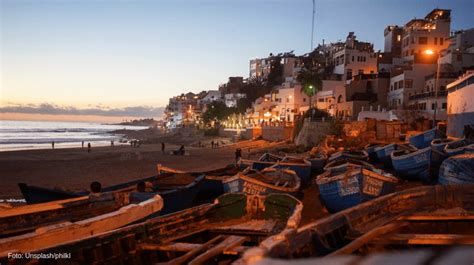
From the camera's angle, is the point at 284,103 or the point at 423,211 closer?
the point at 423,211

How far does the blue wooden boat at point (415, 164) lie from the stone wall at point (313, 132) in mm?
22576

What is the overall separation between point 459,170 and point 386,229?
9.38 m

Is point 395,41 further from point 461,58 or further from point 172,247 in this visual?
point 172,247

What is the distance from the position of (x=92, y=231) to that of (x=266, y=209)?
3.90m

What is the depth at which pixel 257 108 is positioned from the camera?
79000 mm

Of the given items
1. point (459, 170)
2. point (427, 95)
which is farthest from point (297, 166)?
point (427, 95)

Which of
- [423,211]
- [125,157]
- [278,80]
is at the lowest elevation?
[125,157]

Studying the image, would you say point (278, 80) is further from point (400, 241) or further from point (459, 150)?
point (400, 241)

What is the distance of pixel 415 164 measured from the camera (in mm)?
18234

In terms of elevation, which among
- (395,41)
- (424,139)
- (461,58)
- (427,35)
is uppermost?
(395,41)

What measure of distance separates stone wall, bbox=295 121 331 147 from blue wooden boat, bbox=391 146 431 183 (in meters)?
22.6

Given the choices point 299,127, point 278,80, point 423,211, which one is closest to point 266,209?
point 423,211

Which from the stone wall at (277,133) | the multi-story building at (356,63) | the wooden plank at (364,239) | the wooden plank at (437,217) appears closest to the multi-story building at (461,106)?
the wooden plank at (437,217)

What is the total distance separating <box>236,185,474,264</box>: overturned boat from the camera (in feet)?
14.8
